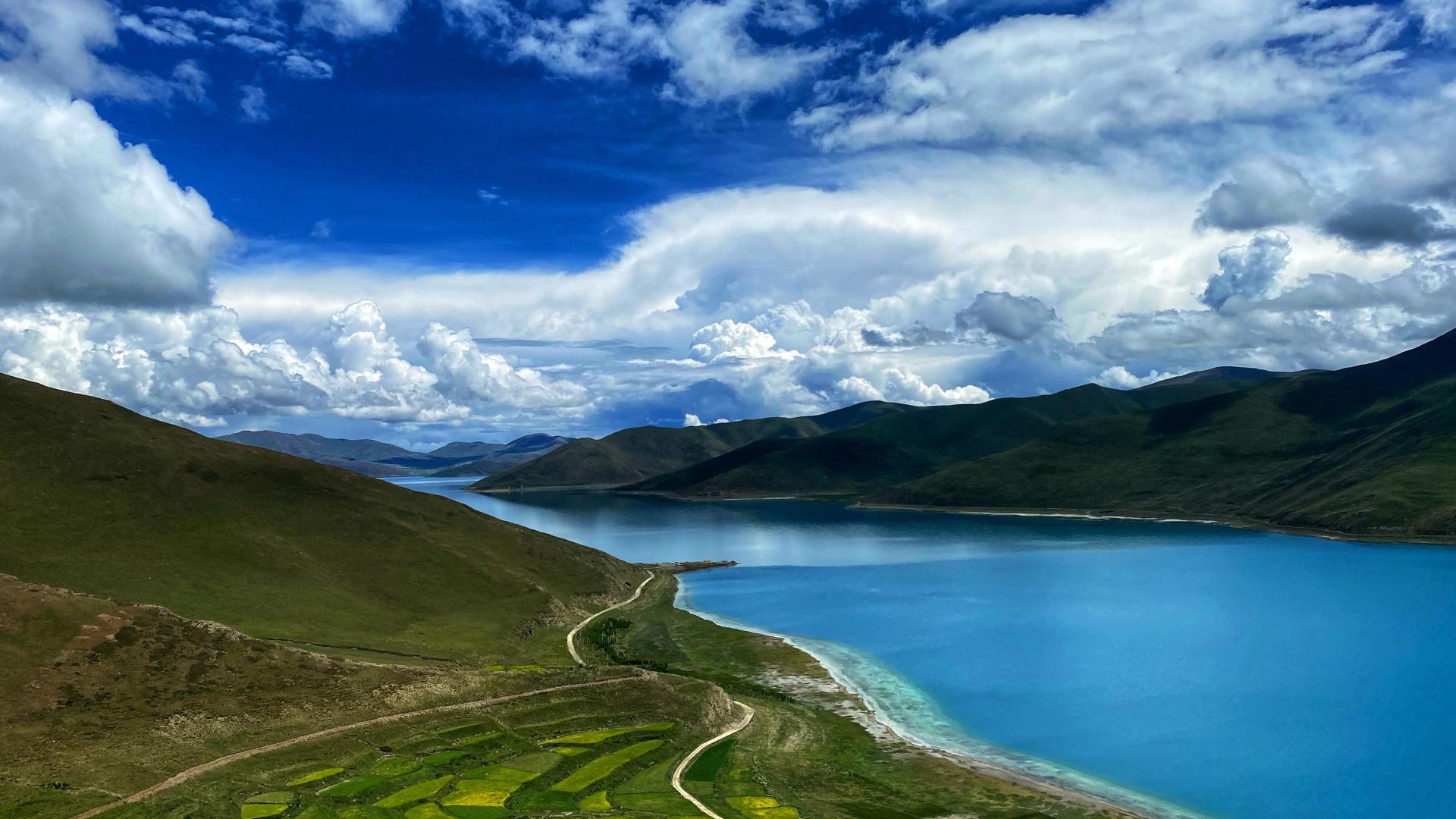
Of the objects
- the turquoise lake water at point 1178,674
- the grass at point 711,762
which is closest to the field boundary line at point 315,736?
the grass at point 711,762

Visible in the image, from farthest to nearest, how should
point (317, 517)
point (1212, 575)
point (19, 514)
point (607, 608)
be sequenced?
point (1212, 575), point (607, 608), point (317, 517), point (19, 514)

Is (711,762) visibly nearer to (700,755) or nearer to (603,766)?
(700,755)

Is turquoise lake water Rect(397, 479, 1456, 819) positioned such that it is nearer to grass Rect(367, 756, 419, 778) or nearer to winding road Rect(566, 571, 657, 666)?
winding road Rect(566, 571, 657, 666)

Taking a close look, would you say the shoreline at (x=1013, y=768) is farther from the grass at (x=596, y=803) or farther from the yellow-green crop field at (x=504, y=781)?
the grass at (x=596, y=803)

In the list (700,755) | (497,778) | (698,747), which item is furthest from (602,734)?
(497,778)

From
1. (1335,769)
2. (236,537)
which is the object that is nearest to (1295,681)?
(1335,769)

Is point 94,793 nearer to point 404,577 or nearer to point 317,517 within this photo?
point 404,577

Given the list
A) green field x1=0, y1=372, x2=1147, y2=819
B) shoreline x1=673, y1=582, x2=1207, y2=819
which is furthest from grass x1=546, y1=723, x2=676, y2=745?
shoreline x1=673, y1=582, x2=1207, y2=819
